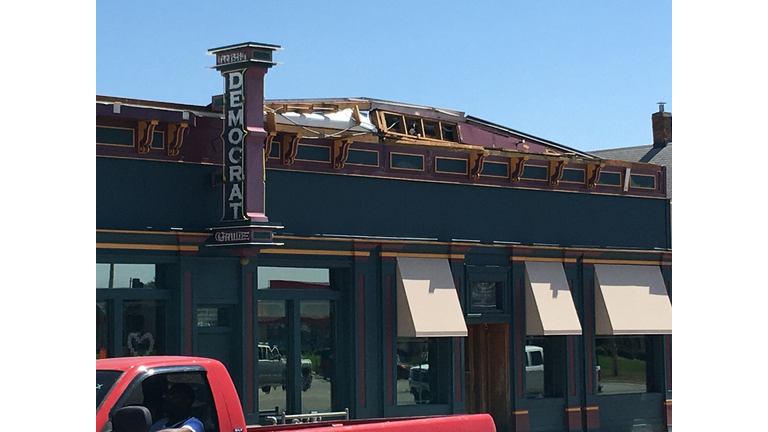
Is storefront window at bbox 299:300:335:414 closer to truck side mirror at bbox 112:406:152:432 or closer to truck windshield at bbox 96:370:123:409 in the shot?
truck windshield at bbox 96:370:123:409

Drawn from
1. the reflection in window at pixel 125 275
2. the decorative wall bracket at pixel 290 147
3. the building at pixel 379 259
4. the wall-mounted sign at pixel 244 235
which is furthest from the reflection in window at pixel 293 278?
the reflection in window at pixel 125 275

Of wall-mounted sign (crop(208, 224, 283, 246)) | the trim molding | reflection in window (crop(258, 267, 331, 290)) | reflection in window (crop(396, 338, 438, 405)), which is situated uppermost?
wall-mounted sign (crop(208, 224, 283, 246))

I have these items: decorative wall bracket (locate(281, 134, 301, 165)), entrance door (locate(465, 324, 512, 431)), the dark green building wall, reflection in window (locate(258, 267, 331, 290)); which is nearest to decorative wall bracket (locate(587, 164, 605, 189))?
the dark green building wall

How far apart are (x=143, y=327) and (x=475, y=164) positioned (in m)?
7.45

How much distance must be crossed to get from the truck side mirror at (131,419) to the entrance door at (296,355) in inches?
469

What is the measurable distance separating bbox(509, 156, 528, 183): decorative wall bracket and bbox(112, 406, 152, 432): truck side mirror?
15969mm

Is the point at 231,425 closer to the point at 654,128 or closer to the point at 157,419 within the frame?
the point at 157,419

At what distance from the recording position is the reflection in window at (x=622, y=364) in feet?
73.7

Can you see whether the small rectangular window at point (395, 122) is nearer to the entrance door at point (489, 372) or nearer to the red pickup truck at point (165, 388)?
the entrance door at point (489, 372)

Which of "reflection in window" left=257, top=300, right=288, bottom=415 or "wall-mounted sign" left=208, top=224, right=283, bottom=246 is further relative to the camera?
"reflection in window" left=257, top=300, right=288, bottom=415

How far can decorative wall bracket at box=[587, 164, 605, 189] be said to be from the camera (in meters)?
22.5

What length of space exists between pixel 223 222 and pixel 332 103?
424cm

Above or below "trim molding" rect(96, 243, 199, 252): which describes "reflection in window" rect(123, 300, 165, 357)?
below

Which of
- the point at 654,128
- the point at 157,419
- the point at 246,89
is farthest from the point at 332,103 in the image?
the point at 654,128
